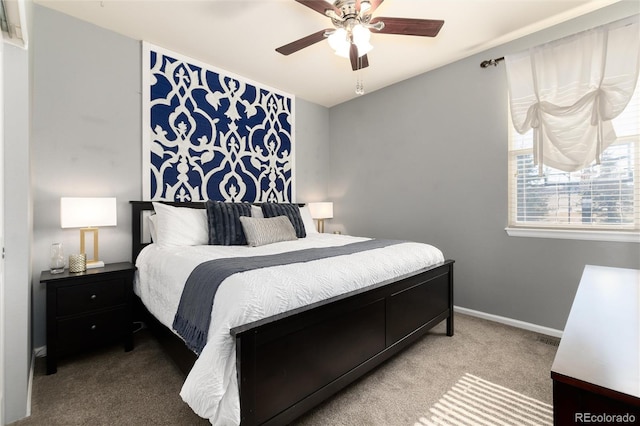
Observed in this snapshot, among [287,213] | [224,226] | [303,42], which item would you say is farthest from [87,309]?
[303,42]

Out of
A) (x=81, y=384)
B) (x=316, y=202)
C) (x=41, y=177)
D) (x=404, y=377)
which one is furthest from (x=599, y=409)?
(x=316, y=202)

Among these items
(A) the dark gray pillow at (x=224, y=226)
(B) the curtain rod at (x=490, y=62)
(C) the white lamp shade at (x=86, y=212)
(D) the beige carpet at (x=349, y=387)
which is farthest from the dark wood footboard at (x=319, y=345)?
(B) the curtain rod at (x=490, y=62)

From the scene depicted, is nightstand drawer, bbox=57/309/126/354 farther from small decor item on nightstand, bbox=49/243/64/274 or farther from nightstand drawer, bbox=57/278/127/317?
small decor item on nightstand, bbox=49/243/64/274

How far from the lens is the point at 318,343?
156cm

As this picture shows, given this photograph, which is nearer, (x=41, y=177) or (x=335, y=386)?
(x=335, y=386)

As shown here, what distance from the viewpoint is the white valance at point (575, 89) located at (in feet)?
7.40

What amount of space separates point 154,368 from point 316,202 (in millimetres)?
2901

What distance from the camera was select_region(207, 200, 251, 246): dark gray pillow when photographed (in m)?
2.77

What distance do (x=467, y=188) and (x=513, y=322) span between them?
1397mm

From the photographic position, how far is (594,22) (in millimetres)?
2455

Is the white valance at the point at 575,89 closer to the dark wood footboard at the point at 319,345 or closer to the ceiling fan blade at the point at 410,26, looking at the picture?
the ceiling fan blade at the point at 410,26

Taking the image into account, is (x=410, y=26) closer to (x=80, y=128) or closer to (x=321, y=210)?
(x=321, y=210)

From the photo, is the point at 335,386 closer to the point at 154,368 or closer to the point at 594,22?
the point at 154,368

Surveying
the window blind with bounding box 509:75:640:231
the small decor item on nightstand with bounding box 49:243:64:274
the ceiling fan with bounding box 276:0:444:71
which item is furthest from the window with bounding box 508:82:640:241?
the small decor item on nightstand with bounding box 49:243:64:274
